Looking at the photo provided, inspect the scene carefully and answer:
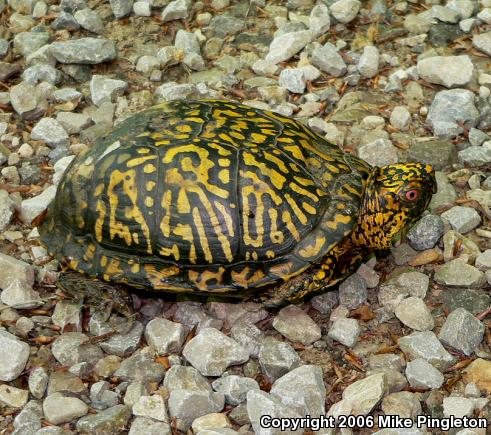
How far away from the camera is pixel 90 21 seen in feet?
20.3

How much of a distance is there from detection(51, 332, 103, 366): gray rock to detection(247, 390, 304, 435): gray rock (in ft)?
3.05

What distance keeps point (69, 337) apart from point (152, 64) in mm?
2556

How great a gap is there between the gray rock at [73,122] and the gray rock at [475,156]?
262 cm

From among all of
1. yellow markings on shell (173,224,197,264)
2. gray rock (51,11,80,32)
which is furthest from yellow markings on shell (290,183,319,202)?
gray rock (51,11,80,32)

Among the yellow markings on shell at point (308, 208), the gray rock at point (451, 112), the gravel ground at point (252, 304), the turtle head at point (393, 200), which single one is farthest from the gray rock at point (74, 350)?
the gray rock at point (451, 112)

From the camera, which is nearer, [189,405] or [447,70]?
[189,405]

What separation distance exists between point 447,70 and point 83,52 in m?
2.76

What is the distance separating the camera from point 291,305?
4.26 m

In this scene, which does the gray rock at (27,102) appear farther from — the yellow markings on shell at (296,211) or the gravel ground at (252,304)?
the yellow markings on shell at (296,211)

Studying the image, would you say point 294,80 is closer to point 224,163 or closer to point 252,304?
point 224,163

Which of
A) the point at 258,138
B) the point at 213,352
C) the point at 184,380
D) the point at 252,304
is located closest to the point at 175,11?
the point at 258,138

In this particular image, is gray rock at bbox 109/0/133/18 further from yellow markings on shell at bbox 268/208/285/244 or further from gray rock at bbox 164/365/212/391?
gray rock at bbox 164/365/212/391

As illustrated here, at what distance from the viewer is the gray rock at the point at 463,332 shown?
3939 millimetres

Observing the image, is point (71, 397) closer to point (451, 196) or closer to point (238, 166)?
point (238, 166)
